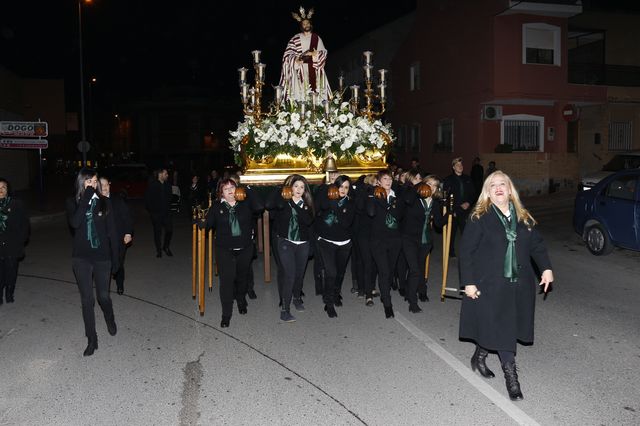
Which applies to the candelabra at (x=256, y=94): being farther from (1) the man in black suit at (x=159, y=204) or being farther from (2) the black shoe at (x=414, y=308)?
(2) the black shoe at (x=414, y=308)

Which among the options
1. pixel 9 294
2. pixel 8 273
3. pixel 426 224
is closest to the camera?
pixel 426 224

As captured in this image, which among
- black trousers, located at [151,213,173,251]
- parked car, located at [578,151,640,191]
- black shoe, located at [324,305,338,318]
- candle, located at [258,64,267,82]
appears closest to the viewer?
black shoe, located at [324,305,338,318]

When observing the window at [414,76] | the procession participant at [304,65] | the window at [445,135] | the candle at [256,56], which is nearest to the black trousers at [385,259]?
the procession participant at [304,65]

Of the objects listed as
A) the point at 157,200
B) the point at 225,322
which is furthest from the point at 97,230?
the point at 157,200

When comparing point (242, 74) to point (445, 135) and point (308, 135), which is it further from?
point (445, 135)

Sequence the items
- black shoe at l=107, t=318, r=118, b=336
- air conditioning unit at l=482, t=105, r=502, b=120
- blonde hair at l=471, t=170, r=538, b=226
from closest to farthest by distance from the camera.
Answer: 1. blonde hair at l=471, t=170, r=538, b=226
2. black shoe at l=107, t=318, r=118, b=336
3. air conditioning unit at l=482, t=105, r=502, b=120

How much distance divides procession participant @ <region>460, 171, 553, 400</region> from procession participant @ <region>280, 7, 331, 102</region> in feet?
23.6

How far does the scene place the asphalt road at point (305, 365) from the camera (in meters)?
4.72

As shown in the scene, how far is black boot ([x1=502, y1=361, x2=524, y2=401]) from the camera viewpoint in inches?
193

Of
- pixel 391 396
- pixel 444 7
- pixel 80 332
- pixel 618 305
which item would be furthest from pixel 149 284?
pixel 444 7

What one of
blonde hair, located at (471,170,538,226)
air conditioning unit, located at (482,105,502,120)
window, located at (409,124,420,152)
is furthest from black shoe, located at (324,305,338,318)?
window, located at (409,124,420,152)

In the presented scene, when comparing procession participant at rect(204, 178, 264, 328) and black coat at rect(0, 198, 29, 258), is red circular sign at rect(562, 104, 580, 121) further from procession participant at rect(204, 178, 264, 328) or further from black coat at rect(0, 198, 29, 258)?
black coat at rect(0, 198, 29, 258)

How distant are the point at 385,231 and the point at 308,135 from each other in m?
3.60

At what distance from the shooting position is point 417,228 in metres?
8.01
